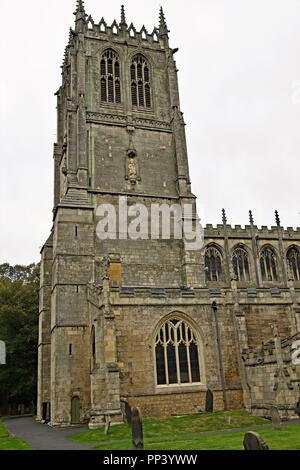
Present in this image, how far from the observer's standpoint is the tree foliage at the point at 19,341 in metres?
36.3

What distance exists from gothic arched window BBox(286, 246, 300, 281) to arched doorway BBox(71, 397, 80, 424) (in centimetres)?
2432

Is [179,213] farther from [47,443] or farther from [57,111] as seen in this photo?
[47,443]

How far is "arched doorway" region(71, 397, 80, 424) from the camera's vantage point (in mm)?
25048

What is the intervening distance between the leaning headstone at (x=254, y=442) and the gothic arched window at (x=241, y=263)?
101 ft

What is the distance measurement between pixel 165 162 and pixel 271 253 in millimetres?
14055

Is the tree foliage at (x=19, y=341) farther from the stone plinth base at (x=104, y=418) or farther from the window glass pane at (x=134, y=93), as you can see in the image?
the window glass pane at (x=134, y=93)

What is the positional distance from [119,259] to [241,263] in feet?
48.7

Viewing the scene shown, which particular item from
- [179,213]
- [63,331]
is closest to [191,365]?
[63,331]

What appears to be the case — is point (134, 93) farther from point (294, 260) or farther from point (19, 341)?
point (19, 341)

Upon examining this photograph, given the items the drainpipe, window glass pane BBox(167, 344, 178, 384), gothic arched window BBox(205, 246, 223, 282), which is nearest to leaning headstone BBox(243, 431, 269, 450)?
window glass pane BBox(167, 344, 178, 384)

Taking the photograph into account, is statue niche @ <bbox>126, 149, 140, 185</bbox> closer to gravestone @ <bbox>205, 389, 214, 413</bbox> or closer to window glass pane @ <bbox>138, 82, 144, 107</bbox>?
window glass pane @ <bbox>138, 82, 144, 107</bbox>

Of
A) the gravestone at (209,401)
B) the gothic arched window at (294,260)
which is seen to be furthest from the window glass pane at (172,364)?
the gothic arched window at (294,260)

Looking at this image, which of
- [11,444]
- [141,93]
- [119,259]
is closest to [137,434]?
[11,444]

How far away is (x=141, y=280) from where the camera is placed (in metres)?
30.8
